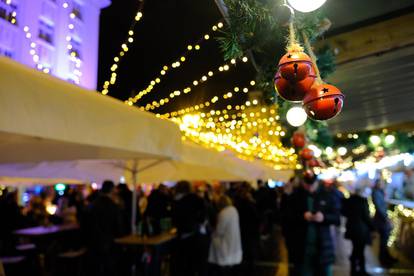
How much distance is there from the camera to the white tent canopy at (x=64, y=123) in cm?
198

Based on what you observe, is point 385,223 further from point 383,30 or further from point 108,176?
point 108,176

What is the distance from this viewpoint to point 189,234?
693cm

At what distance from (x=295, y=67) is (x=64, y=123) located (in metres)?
1.38

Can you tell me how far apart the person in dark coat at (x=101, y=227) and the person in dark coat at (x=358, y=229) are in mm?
4464

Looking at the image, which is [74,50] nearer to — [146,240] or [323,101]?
[146,240]

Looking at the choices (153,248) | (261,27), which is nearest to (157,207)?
(153,248)

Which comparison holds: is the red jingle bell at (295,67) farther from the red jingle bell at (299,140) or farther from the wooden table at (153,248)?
the wooden table at (153,248)

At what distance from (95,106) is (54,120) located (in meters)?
0.45

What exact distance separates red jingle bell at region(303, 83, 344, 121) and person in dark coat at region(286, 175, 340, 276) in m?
3.68

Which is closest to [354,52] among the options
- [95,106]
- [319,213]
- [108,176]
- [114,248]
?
[319,213]

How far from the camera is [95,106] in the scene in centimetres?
264

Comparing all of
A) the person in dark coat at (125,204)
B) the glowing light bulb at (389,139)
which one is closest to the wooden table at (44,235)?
the person in dark coat at (125,204)

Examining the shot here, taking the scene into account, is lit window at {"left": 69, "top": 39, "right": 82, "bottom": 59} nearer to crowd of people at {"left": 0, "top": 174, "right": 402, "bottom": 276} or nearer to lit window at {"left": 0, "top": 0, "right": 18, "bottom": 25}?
lit window at {"left": 0, "top": 0, "right": 18, "bottom": 25}

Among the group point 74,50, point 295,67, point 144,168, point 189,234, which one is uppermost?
point 74,50
